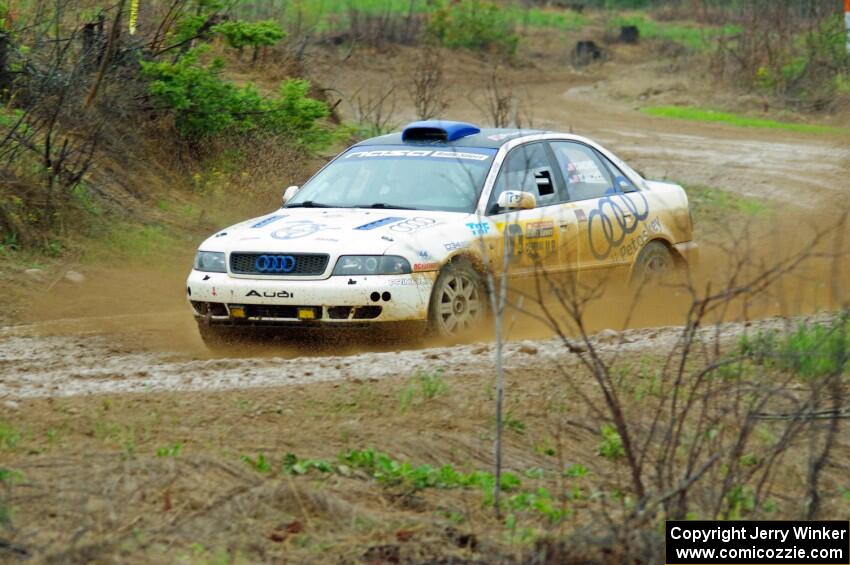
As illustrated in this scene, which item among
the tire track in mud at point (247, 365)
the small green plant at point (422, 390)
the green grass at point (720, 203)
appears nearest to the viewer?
the small green plant at point (422, 390)

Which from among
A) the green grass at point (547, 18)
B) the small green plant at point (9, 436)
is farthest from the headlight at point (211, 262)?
the green grass at point (547, 18)

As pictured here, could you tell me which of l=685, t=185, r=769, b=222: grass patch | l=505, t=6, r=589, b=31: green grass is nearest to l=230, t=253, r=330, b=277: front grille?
l=685, t=185, r=769, b=222: grass patch

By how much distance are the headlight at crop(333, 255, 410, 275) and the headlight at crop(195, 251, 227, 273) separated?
830 millimetres

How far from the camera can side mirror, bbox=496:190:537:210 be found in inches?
370

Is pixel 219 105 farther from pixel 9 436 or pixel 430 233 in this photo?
pixel 9 436

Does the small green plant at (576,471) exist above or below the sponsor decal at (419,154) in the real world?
below

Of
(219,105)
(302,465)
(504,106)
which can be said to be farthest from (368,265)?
(504,106)

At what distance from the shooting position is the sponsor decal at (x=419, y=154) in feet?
32.6

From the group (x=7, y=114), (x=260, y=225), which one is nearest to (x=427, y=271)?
(x=260, y=225)

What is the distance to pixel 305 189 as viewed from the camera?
10.3m

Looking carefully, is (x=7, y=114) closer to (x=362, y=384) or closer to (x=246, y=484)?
(x=362, y=384)

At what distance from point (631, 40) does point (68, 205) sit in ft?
116

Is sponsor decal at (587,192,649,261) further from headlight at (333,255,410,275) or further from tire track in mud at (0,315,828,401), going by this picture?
headlight at (333,255,410,275)

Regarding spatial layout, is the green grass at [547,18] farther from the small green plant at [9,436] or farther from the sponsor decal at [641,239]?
the small green plant at [9,436]
